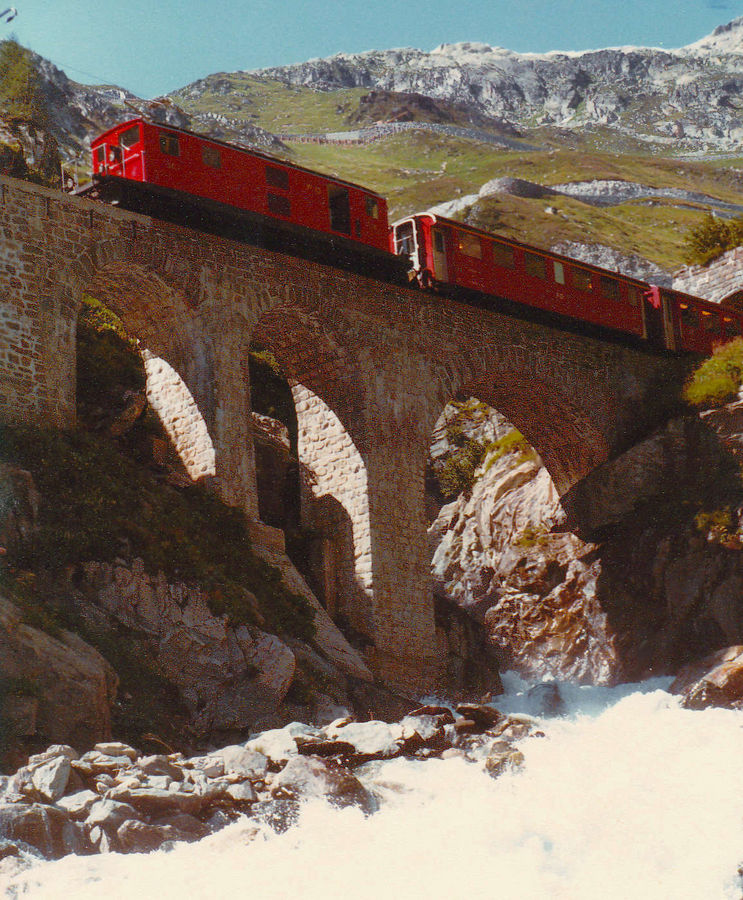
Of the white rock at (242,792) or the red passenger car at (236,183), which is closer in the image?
the white rock at (242,792)

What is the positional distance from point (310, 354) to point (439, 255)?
4.45 meters

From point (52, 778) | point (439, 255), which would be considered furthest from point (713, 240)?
point (52, 778)

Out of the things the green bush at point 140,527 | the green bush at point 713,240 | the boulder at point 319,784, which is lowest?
the boulder at point 319,784

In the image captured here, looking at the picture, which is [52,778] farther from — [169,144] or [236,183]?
[236,183]

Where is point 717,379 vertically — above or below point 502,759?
above

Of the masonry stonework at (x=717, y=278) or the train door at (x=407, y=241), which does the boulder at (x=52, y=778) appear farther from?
the masonry stonework at (x=717, y=278)

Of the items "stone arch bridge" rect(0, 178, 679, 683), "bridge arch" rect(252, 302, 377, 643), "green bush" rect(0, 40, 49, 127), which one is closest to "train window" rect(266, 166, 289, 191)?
"stone arch bridge" rect(0, 178, 679, 683)

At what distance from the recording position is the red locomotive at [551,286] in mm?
28141

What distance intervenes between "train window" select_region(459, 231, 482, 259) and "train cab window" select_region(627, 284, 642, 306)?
6417 millimetres

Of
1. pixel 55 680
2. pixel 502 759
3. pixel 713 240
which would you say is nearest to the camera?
pixel 55 680

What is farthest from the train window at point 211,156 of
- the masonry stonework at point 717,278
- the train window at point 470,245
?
the masonry stonework at point 717,278

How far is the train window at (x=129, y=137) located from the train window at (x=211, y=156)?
140 cm

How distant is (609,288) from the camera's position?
32938 mm

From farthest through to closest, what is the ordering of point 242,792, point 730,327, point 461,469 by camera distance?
1. point 461,469
2. point 730,327
3. point 242,792
